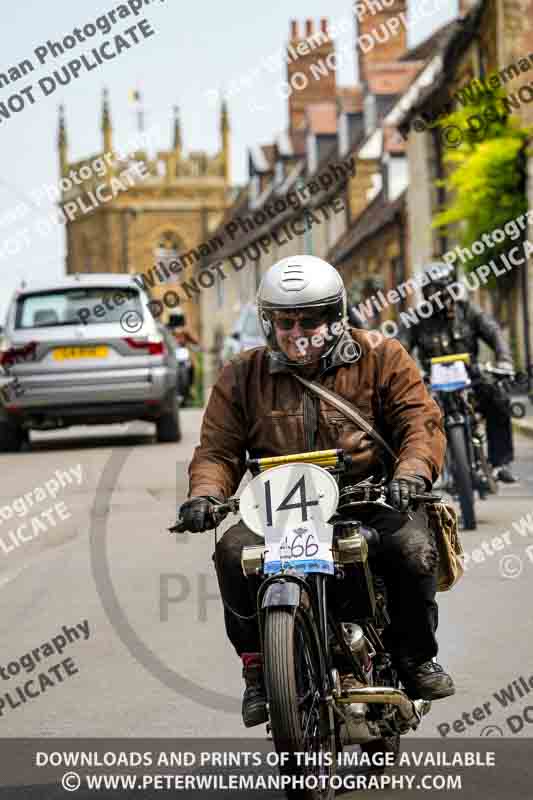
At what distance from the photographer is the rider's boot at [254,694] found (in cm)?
462

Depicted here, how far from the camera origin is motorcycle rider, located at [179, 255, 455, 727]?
4.78m


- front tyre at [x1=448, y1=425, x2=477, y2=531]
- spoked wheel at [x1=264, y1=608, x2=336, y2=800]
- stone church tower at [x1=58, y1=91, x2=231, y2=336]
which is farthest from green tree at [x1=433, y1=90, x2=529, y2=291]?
stone church tower at [x1=58, y1=91, x2=231, y2=336]

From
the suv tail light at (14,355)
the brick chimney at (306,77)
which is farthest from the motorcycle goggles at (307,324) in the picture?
the brick chimney at (306,77)

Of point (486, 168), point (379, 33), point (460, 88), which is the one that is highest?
point (379, 33)

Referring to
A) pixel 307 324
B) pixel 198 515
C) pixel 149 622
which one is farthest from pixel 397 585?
pixel 149 622

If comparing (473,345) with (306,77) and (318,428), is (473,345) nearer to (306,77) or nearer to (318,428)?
(318,428)

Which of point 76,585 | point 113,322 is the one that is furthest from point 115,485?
point 76,585

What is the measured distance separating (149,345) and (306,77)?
168 ft

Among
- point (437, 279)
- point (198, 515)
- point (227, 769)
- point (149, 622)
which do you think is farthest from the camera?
point (437, 279)

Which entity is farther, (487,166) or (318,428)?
(487,166)

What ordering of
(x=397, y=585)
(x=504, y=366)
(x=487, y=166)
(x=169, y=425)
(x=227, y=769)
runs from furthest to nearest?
(x=487, y=166) < (x=169, y=425) < (x=504, y=366) < (x=227, y=769) < (x=397, y=585)

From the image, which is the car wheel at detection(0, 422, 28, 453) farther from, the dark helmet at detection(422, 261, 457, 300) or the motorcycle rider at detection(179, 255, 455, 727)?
the motorcycle rider at detection(179, 255, 455, 727)

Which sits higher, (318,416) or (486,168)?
(486,168)

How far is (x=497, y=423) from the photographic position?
12.4 meters
